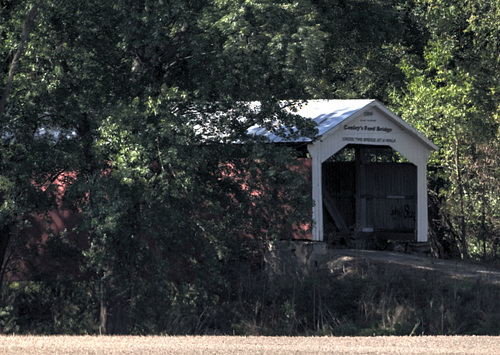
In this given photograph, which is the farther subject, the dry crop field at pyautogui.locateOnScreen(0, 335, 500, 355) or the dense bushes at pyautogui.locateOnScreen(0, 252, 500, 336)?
the dense bushes at pyautogui.locateOnScreen(0, 252, 500, 336)

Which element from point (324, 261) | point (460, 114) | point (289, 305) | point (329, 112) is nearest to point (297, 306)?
point (289, 305)

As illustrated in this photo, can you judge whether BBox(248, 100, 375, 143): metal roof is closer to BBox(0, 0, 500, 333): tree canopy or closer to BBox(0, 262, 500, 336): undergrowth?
BBox(0, 262, 500, 336): undergrowth

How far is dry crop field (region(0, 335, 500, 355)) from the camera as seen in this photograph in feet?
31.5

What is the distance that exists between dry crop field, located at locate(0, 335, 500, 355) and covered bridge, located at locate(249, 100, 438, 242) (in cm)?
880

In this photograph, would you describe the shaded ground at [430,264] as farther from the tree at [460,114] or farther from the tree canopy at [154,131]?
the tree canopy at [154,131]

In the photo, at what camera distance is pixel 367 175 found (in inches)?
943

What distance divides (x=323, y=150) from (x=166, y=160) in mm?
7541

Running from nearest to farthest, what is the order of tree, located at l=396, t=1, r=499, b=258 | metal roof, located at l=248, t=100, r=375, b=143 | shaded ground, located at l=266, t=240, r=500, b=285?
shaded ground, located at l=266, t=240, r=500, b=285
metal roof, located at l=248, t=100, r=375, b=143
tree, located at l=396, t=1, r=499, b=258

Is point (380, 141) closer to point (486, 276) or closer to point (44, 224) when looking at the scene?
point (486, 276)

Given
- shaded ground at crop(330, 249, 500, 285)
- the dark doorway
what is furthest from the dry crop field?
the dark doorway

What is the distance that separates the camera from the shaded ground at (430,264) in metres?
19.0

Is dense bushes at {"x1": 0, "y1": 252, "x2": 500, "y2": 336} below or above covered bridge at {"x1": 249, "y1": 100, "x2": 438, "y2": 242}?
below

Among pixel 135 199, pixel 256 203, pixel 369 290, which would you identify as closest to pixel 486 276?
pixel 369 290

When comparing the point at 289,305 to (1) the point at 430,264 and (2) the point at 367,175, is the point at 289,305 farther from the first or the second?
(2) the point at 367,175
